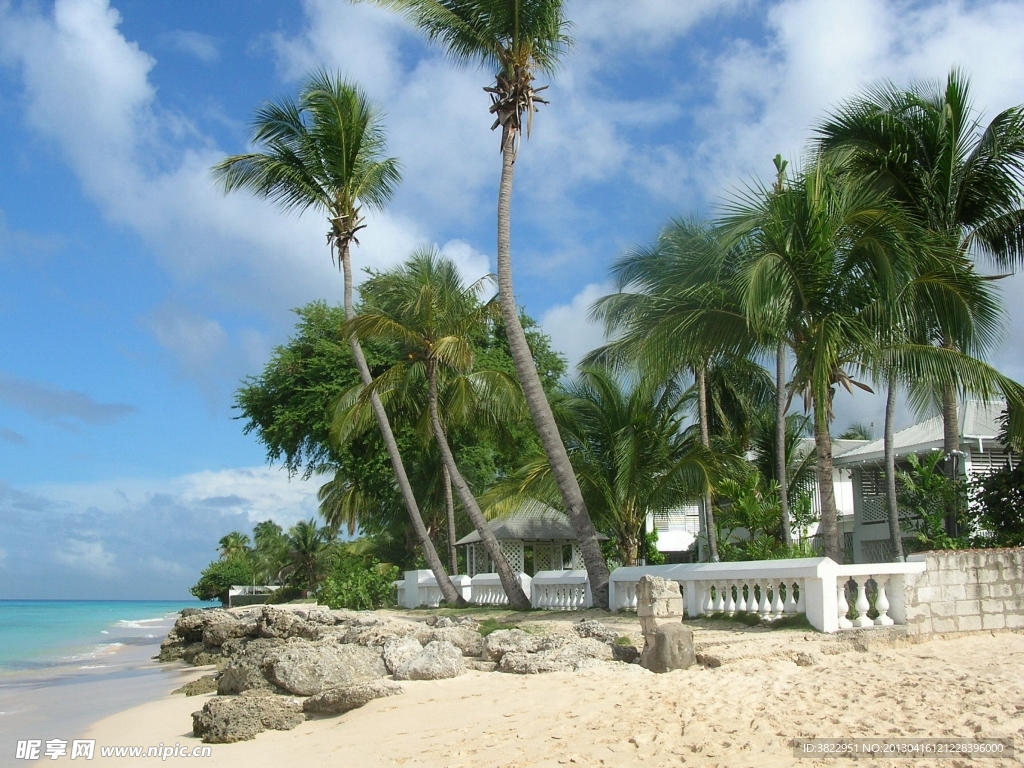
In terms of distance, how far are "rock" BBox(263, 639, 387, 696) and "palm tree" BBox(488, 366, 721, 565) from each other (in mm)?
7016

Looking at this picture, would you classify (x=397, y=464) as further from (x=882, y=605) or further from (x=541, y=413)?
(x=882, y=605)

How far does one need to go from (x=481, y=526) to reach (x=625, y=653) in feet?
28.7

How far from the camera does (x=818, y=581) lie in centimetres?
1005

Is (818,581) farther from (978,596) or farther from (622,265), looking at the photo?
(622,265)

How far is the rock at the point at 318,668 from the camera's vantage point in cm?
1000

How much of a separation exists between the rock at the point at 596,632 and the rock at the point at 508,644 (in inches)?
26.5

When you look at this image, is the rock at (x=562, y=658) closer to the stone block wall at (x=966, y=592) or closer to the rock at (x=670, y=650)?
the rock at (x=670, y=650)

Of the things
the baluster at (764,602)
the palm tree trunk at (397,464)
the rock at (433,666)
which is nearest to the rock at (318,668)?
the rock at (433,666)

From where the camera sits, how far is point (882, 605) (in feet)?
33.6

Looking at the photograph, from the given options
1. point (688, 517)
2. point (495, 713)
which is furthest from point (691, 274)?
point (688, 517)

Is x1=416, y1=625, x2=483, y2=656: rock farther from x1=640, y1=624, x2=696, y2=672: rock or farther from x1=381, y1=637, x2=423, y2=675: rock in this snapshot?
x1=640, y1=624, x2=696, y2=672: rock

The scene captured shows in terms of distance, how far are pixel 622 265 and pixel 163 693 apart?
51.0ft

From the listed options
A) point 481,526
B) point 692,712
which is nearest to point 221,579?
point 481,526

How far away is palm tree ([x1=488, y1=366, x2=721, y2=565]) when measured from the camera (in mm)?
16516
